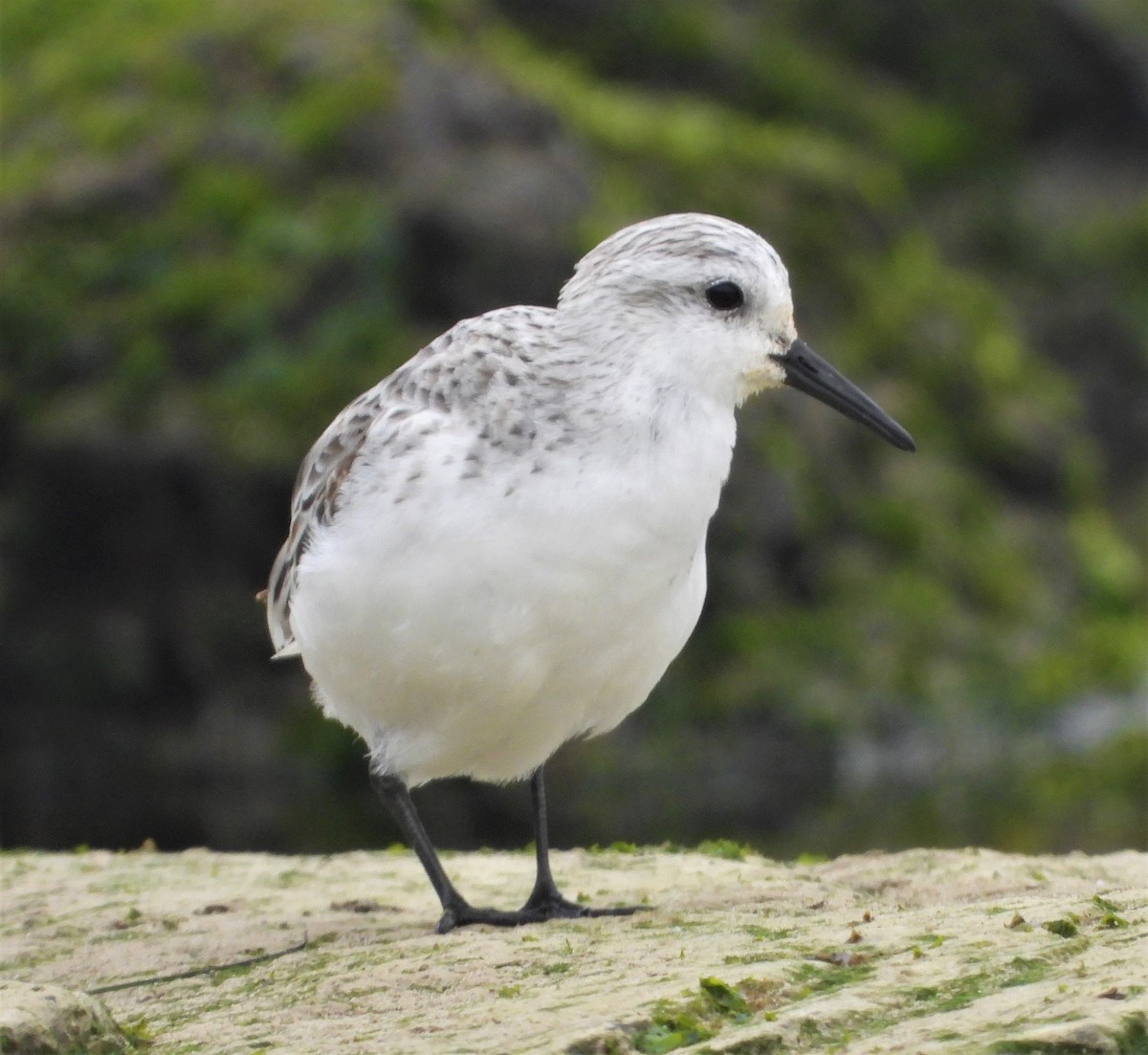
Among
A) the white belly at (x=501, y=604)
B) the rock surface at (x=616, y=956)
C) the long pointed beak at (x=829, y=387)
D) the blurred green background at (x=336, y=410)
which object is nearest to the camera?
the rock surface at (x=616, y=956)

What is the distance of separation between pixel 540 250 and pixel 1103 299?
1033 cm

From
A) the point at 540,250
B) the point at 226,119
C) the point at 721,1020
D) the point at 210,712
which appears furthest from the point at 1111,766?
the point at 721,1020

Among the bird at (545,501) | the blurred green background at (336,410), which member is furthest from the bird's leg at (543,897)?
the blurred green background at (336,410)

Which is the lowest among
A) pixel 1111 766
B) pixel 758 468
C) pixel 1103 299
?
pixel 1111 766

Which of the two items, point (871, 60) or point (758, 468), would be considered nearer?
point (758, 468)

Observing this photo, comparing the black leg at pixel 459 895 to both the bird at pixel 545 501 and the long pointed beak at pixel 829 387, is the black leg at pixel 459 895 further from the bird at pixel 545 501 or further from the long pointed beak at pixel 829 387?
the long pointed beak at pixel 829 387

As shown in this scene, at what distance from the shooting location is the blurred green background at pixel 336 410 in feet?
62.0

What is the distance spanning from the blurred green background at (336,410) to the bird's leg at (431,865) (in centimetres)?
922

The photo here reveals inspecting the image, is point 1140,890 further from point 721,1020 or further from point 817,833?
point 817,833

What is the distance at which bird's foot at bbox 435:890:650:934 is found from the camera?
7.09 meters

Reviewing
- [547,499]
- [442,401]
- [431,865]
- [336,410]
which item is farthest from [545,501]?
[336,410]

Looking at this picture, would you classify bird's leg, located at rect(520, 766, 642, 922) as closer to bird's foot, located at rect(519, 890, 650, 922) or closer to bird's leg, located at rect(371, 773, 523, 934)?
bird's foot, located at rect(519, 890, 650, 922)

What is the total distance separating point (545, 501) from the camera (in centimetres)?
627

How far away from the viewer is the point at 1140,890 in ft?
20.3
